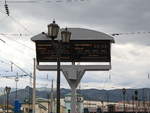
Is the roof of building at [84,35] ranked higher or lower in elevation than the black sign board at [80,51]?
higher

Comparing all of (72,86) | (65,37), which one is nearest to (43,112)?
(72,86)

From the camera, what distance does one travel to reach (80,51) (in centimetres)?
5028

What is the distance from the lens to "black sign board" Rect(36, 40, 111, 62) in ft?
162

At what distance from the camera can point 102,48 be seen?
4975cm

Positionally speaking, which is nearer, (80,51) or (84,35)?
(84,35)

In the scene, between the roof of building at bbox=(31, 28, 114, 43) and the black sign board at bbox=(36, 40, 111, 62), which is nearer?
the roof of building at bbox=(31, 28, 114, 43)

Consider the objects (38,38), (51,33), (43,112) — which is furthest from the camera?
(43,112)

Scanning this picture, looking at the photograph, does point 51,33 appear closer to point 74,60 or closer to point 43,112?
point 74,60

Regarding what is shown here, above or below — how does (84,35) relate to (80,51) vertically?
above

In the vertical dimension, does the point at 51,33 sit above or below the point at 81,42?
below

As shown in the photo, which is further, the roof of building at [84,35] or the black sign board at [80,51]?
the black sign board at [80,51]

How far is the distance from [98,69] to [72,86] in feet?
12.8

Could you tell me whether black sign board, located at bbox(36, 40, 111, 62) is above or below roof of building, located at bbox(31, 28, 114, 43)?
below

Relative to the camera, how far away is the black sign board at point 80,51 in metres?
49.5
